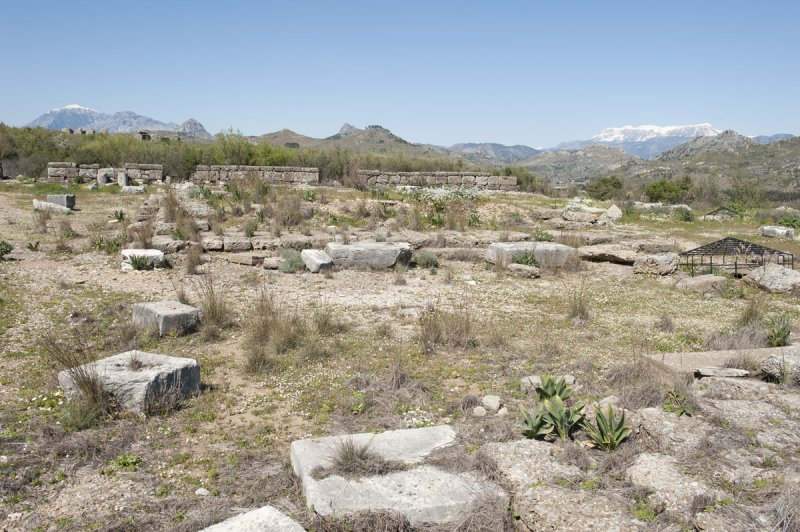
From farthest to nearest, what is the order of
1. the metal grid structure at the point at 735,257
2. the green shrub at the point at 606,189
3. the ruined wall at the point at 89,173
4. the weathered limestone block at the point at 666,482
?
the green shrub at the point at 606,189 → the ruined wall at the point at 89,173 → the metal grid structure at the point at 735,257 → the weathered limestone block at the point at 666,482

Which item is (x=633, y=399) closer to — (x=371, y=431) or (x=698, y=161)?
(x=371, y=431)

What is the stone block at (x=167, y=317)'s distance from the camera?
726 centimetres

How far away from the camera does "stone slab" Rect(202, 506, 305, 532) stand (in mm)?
3215

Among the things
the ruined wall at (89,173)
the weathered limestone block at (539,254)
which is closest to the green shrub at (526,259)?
the weathered limestone block at (539,254)

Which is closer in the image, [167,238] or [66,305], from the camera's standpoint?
[66,305]

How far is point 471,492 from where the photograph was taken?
12.3 ft

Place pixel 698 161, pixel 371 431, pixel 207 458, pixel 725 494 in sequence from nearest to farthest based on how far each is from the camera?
pixel 725 494 < pixel 207 458 < pixel 371 431 < pixel 698 161

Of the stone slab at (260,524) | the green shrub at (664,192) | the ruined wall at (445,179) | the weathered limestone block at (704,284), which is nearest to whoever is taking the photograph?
the stone slab at (260,524)

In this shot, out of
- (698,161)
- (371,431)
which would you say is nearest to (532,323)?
(371,431)

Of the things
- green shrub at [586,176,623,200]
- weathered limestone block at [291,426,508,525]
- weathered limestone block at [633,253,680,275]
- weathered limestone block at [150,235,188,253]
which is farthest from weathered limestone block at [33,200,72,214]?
green shrub at [586,176,623,200]

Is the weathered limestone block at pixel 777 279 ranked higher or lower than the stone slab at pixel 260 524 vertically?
higher

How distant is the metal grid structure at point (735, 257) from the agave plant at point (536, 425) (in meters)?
8.83

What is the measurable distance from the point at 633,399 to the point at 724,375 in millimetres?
1348

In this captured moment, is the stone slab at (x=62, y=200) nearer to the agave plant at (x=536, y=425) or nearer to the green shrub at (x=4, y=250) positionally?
the green shrub at (x=4, y=250)
